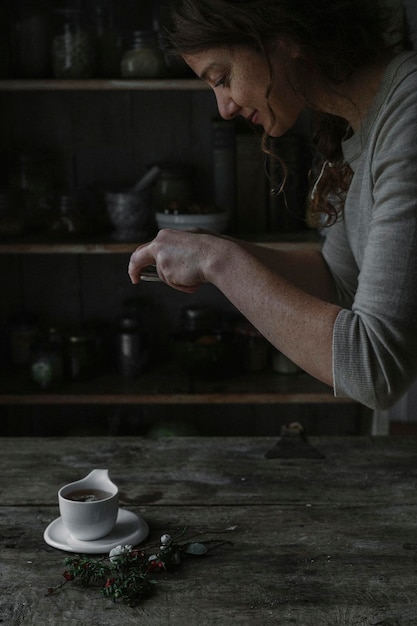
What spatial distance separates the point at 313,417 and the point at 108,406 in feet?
2.49

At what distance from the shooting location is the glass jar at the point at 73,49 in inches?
102

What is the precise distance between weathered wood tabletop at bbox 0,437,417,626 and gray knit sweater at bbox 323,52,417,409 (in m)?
0.22

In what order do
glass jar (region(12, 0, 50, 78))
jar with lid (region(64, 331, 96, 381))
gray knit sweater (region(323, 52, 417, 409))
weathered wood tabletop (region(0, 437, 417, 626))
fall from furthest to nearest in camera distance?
jar with lid (region(64, 331, 96, 381)) → glass jar (region(12, 0, 50, 78)) → gray knit sweater (region(323, 52, 417, 409)) → weathered wood tabletop (region(0, 437, 417, 626))

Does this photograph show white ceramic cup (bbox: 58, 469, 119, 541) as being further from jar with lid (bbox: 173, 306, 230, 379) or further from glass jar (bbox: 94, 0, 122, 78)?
glass jar (bbox: 94, 0, 122, 78)

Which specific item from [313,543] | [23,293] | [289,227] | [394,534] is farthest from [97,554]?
[23,293]

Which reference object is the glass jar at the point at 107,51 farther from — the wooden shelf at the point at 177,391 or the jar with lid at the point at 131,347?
the wooden shelf at the point at 177,391

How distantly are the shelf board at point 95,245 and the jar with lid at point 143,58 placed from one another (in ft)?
1.69

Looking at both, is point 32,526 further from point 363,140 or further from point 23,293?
point 23,293

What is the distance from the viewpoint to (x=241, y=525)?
50.4 inches

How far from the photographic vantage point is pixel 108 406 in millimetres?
3096

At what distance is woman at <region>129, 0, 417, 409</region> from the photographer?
1174 mm

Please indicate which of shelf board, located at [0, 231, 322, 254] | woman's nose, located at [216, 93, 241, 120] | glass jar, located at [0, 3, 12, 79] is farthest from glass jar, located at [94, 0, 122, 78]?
woman's nose, located at [216, 93, 241, 120]

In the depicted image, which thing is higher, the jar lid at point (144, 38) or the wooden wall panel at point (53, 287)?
the jar lid at point (144, 38)

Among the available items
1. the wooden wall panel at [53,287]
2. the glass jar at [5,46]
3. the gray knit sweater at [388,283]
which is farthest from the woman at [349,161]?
the wooden wall panel at [53,287]
